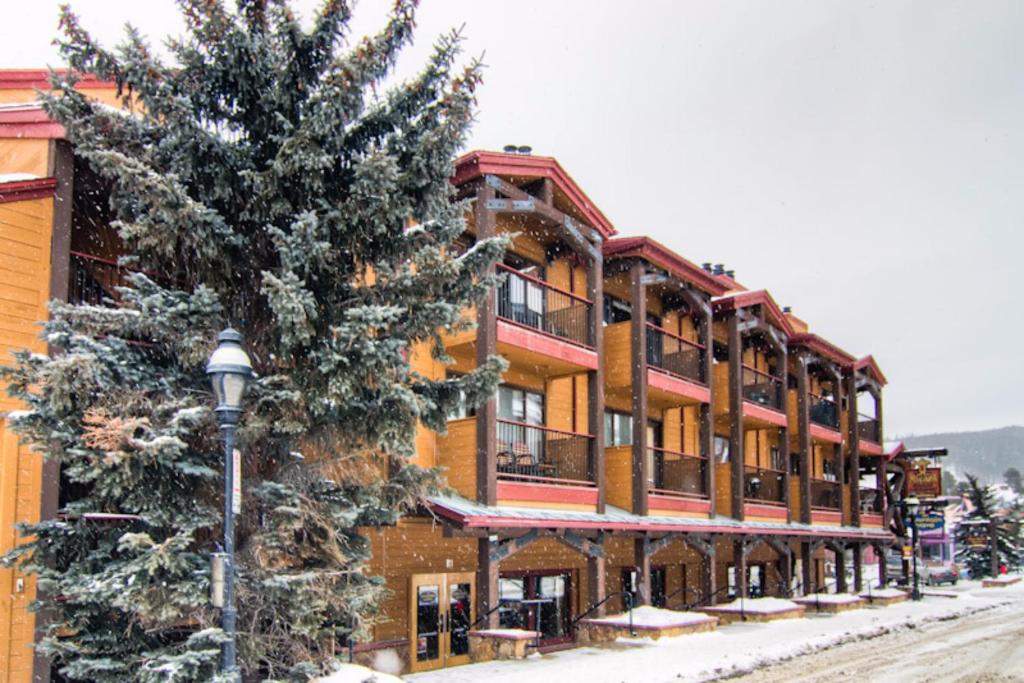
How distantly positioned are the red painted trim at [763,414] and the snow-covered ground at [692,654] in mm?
5954

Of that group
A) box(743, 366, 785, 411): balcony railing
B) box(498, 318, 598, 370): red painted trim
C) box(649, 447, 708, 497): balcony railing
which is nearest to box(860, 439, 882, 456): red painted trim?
box(743, 366, 785, 411): balcony railing

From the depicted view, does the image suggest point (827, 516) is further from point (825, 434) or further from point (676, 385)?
point (676, 385)

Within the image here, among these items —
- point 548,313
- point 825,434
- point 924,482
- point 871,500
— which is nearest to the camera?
point 548,313

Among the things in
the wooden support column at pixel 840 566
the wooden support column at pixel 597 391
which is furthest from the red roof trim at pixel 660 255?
the wooden support column at pixel 840 566

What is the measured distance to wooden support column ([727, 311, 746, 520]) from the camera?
27.2 meters

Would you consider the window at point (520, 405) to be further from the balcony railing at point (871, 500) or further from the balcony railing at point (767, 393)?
the balcony railing at point (871, 500)

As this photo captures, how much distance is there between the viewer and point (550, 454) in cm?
2084

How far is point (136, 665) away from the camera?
34.2 feet

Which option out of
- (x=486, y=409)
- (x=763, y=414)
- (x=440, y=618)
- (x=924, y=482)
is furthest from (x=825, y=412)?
(x=486, y=409)

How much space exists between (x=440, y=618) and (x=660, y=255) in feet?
33.0

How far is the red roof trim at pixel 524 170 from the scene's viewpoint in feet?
59.4

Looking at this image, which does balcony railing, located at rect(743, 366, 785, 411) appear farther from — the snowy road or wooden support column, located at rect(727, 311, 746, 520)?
the snowy road

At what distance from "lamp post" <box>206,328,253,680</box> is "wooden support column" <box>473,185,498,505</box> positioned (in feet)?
28.3

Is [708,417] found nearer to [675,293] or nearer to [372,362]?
[675,293]
